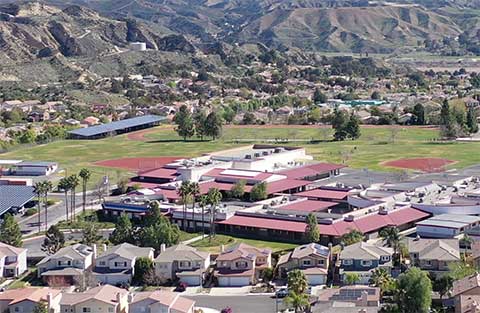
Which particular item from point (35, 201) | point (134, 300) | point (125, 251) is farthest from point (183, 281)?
point (35, 201)

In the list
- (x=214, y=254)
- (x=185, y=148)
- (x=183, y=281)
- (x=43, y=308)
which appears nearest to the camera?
(x=43, y=308)

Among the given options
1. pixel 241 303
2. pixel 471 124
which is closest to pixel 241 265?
pixel 241 303

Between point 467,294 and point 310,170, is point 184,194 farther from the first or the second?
point 467,294

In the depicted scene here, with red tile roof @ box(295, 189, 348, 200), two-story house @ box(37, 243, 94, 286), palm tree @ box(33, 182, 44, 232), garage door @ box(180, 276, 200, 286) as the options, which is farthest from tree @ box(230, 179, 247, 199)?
garage door @ box(180, 276, 200, 286)

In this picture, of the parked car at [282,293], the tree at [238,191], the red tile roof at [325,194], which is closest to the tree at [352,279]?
the parked car at [282,293]

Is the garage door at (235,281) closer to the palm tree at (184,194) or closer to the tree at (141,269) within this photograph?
the tree at (141,269)

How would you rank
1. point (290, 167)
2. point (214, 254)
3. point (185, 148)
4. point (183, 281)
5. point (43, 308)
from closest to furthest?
1. point (43, 308)
2. point (183, 281)
3. point (214, 254)
4. point (290, 167)
5. point (185, 148)

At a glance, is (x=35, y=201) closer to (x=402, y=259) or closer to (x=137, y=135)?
(x=402, y=259)

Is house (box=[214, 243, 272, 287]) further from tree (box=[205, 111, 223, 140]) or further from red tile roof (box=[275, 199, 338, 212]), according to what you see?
Result: tree (box=[205, 111, 223, 140])
